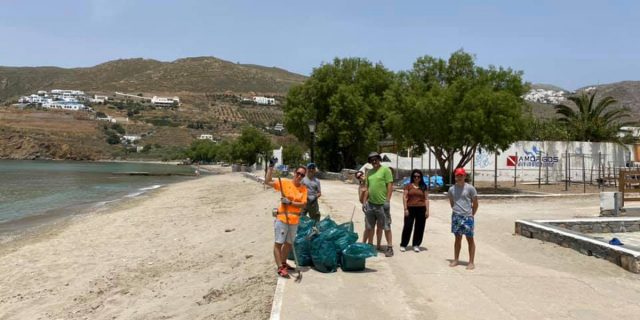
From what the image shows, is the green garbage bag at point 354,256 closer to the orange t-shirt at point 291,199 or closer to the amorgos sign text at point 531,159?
the orange t-shirt at point 291,199

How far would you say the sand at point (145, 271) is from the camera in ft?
25.9

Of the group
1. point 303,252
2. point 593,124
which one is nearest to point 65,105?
point 593,124

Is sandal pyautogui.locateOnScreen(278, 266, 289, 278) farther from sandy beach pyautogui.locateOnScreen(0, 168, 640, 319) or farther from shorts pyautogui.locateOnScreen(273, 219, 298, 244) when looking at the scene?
shorts pyautogui.locateOnScreen(273, 219, 298, 244)

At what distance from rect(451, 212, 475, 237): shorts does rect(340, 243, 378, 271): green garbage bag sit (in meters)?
1.47

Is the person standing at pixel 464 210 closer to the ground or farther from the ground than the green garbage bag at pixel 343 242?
farther from the ground

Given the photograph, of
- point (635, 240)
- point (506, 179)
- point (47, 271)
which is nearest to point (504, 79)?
point (506, 179)

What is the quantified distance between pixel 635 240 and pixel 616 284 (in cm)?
539

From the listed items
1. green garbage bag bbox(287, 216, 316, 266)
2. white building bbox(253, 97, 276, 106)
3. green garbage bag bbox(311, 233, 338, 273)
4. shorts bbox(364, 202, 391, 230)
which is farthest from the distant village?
green garbage bag bbox(311, 233, 338, 273)

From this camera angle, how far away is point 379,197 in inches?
367

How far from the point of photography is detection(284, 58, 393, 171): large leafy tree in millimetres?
40625

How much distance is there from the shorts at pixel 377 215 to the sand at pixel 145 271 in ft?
5.89

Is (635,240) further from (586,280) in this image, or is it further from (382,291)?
(382,291)

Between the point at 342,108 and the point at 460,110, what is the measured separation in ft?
56.6

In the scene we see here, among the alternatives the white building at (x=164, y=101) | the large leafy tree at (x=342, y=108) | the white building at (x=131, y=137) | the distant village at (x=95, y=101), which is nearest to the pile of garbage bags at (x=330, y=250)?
the large leafy tree at (x=342, y=108)
